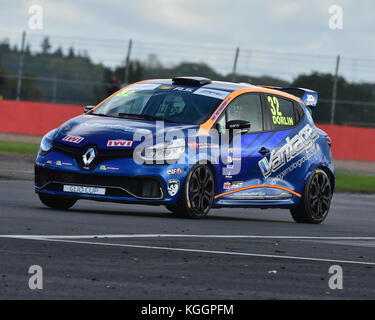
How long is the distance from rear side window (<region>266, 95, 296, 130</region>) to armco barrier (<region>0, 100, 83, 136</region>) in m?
18.7

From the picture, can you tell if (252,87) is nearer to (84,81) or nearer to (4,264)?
(4,264)

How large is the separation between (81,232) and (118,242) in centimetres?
76

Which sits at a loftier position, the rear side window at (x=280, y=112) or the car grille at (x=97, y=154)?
the rear side window at (x=280, y=112)

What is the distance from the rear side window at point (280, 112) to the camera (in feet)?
46.5

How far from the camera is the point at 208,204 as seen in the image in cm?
1287

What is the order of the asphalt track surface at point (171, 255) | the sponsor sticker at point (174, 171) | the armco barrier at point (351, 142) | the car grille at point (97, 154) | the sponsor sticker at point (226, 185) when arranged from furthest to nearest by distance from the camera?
the armco barrier at point (351, 142), the sponsor sticker at point (226, 185), the sponsor sticker at point (174, 171), the car grille at point (97, 154), the asphalt track surface at point (171, 255)

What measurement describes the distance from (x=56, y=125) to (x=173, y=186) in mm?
20991

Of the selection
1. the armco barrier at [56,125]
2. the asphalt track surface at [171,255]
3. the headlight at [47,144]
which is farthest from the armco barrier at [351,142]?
the headlight at [47,144]

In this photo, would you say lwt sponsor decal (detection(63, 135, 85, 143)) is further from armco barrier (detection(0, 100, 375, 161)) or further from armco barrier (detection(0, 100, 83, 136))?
armco barrier (detection(0, 100, 83, 136))

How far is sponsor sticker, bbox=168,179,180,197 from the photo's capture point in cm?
1229

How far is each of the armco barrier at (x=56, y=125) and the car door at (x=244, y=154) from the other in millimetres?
17291

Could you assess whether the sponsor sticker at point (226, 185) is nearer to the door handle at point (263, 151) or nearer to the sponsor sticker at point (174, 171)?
the door handle at point (263, 151)

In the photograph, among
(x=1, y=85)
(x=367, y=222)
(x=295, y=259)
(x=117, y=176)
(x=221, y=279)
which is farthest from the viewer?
(x=1, y=85)
